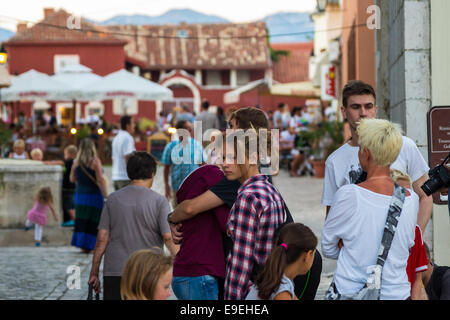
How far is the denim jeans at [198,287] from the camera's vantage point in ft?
16.8

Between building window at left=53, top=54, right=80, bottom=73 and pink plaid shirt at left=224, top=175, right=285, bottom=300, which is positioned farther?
building window at left=53, top=54, right=80, bottom=73

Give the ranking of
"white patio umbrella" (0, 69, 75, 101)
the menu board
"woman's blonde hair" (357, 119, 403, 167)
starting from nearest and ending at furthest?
"woman's blonde hair" (357, 119, 403, 167)
the menu board
"white patio umbrella" (0, 69, 75, 101)

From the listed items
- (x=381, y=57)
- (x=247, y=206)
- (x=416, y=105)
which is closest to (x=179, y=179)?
(x=381, y=57)

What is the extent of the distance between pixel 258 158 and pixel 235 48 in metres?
60.6

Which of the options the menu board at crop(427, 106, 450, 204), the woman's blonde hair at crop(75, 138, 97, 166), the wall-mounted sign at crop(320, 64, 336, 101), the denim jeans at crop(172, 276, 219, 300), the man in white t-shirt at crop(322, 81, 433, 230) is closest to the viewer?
the denim jeans at crop(172, 276, 219, 300)

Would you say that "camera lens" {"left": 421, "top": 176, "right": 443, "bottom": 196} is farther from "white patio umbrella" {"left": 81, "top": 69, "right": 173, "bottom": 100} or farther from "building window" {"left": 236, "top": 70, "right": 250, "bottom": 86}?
"building window" {"left": 236, "top": 70, "right": 250, "bottom": 86}

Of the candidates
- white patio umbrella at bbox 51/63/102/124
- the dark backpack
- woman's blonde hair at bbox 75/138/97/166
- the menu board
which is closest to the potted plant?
white patio umbrella at bbox 51/63/102/124

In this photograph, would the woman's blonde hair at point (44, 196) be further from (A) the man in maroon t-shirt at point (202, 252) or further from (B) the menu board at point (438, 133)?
(A) the man in maroon t-shirt at point (202, 252)

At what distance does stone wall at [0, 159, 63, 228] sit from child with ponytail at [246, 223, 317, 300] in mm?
9974

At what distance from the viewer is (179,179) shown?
11984 mm

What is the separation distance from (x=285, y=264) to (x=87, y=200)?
8353 mm

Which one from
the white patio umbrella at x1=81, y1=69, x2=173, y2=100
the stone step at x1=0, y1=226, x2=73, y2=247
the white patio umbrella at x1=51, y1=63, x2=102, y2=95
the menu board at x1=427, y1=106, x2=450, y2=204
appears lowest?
Result: the stone step at x1=0, y1=226, x2=73, y2=247

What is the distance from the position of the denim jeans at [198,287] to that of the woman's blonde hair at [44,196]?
28.4ft

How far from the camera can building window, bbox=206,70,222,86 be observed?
64.4 m
